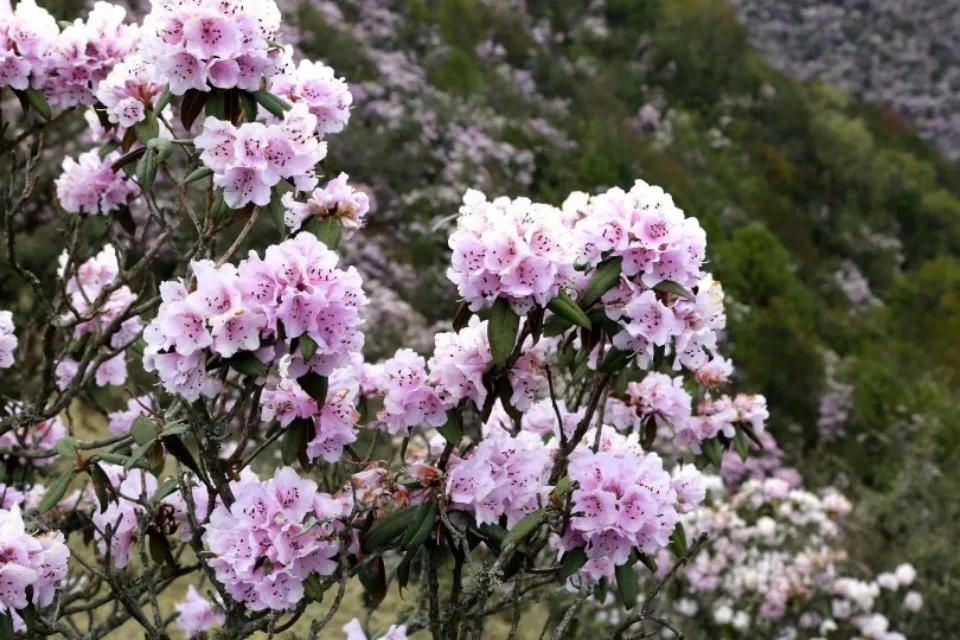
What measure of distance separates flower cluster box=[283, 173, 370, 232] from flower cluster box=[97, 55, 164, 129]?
14.3 inches

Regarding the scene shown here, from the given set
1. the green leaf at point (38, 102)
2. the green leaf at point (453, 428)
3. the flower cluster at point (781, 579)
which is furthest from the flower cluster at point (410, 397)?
the flower cluster at point (781, 579)

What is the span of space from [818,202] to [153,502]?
19607mm

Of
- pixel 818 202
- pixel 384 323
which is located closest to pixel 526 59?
pixel 818 202

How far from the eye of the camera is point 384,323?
23.0 ft

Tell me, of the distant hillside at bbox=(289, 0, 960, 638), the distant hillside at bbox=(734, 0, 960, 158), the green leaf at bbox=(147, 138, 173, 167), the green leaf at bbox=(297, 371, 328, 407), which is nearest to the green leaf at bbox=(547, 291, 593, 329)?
the green leaf at bbox=(297, 371, 328, 407)

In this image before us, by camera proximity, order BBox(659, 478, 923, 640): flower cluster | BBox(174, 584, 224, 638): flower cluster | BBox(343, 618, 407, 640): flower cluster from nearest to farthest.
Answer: BBox(343, 618, 407, 640): flower cluster → BBox(174, 584, 224, 638): flower cluster → BBox(659, 478, 923, 640): flower cluster

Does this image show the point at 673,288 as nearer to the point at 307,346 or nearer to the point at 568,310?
the point at 568,310

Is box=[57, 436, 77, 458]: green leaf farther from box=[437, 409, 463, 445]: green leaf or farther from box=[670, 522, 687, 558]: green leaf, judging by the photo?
box=[670, 522, 687, 558]: green leaf

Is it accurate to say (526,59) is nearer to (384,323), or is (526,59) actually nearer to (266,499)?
(384,323)

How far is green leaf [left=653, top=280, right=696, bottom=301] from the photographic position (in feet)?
5.20

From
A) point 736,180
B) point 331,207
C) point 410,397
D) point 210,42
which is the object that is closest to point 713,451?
point 410,397

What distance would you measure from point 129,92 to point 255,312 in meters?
0.78

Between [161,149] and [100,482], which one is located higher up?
[161,149]

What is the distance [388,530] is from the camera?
167 cm
